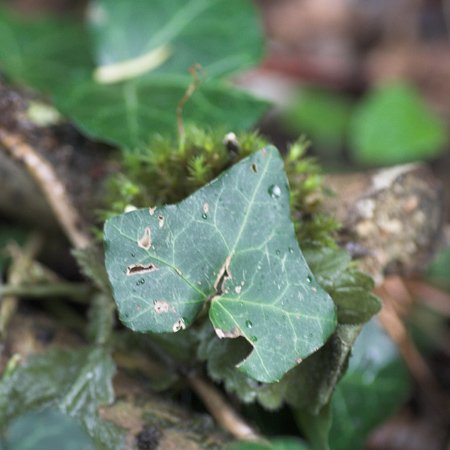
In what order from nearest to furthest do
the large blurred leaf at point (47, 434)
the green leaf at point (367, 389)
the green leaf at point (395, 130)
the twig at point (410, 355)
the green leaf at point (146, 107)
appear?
the large blurred leaf at point (47, 434) < the green leaf at point (367, 389) < the green leaf at point (146, 107) < the twig at point (410, 355) < the green leaf at point (395, 130)

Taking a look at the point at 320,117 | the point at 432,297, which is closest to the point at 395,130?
the point at 320,117

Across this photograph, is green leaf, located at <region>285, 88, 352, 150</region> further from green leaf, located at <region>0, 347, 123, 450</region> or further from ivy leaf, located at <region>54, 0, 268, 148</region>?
green leaf, located at <region>0, 347, 123, 450</region>

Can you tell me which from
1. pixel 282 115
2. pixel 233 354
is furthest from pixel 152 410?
pixel 282 115

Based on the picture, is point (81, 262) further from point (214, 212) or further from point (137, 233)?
point (214, 212)

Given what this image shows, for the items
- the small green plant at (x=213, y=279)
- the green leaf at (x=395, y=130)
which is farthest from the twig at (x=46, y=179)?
the green leaf at (x=395, y=130)

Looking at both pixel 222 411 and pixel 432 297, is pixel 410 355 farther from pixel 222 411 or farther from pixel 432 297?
pixel 222 411

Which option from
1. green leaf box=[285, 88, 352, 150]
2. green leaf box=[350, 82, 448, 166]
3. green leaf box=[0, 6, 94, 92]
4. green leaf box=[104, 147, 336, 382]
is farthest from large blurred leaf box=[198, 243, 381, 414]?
green leaf box=[285, 88, 352, 150]

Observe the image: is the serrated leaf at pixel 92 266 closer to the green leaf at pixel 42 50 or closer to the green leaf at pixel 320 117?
the green leaf at pixel 42 50
